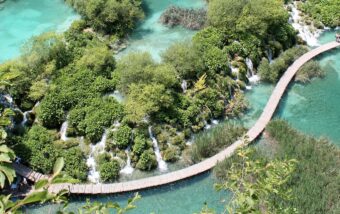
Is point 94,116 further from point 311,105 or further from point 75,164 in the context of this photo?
point 311,105

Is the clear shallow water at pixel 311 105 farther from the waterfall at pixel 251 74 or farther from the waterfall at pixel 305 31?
the waterfall at pixel 305 31

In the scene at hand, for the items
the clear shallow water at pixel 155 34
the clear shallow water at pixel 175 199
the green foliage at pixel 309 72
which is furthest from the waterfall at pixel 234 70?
the clear shallow water at pixel 175 199

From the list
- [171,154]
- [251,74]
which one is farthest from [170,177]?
[251,74]

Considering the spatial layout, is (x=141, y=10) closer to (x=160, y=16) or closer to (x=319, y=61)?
(x=160, y=16)

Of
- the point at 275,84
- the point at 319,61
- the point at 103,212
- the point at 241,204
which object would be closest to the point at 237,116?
the point at 275,84

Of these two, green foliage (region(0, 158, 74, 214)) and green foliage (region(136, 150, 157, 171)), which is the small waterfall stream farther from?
green foliage (region(0, 158, 74, 214))
